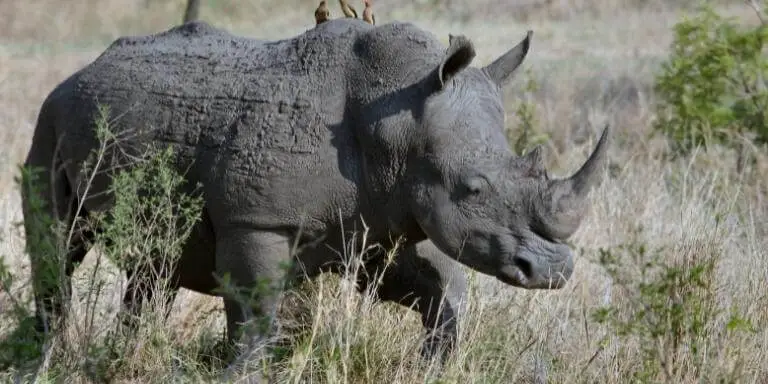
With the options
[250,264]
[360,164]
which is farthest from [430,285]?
[250,264]

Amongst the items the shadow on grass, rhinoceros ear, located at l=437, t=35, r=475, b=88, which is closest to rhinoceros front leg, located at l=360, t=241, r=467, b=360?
rhinoceros ear, located at l=437, t=35, r=475, b=88

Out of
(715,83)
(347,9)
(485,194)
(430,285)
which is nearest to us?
(485,194)

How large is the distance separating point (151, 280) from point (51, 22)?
751 inches

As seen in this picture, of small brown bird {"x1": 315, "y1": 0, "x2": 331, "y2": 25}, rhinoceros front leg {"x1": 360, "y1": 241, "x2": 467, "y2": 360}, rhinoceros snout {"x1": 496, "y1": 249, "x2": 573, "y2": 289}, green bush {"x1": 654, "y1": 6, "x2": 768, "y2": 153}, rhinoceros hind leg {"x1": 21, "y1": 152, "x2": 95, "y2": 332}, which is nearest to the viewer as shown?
rhinoceros snout {"x1": 496, "y1": 249, "x2": 573, "y2": 289}

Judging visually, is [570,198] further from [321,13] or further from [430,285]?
[321,13]

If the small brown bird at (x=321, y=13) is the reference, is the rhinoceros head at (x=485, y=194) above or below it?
below

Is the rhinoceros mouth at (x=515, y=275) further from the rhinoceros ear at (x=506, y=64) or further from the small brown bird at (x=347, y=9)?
the small brown bird at (x=347, y=9)

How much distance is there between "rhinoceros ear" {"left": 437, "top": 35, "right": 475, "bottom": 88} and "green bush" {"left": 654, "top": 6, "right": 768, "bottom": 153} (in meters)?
5.05

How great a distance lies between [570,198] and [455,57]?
2.28ft

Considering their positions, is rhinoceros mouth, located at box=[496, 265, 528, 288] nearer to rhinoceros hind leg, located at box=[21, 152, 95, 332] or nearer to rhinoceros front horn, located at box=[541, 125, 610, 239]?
rhinoceros front horn, located at box=[541, 125, 610, 239]

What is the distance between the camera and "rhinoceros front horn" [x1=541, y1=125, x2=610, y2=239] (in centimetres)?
516

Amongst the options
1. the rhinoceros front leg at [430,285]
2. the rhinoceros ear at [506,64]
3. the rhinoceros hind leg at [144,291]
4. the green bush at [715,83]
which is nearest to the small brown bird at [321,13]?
the rhinoceros ear at [506,64]

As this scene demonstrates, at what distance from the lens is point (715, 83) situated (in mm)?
10266

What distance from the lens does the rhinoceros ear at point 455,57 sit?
525cm
